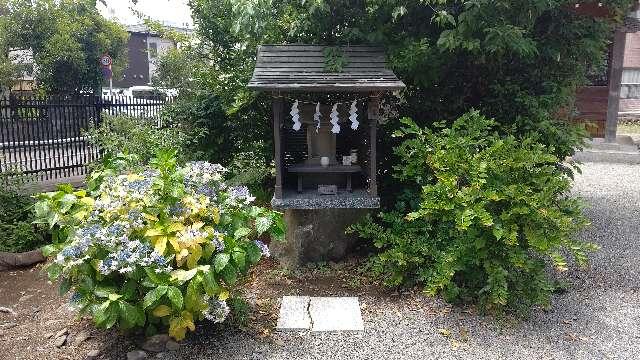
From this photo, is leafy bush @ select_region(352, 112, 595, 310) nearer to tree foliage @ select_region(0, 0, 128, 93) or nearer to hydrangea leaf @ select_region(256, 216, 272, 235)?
hydrangea leaf @ select_region(256, 216, 272, 235)

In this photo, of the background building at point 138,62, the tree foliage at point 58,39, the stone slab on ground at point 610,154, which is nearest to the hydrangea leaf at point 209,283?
the stone slab on ground at point 610,154

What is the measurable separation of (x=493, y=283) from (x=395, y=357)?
3.16ft

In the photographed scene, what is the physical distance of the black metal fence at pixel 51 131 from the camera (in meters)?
7.44

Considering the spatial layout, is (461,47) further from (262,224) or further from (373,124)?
(262,224)

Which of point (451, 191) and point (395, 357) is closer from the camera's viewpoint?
point (395, 357)

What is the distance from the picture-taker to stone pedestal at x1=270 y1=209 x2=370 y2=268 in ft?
17.0

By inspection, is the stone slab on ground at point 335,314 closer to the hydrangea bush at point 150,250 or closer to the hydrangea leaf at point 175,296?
the hydrangea bush at point 150,250

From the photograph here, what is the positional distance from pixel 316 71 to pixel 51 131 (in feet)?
16.4

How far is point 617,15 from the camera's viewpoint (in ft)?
18.7

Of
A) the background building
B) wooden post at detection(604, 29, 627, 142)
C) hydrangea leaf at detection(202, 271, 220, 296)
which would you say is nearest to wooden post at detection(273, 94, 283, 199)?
hydrangea leaf at detection(202, 271, 220, 296)

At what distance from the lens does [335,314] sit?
423 cm

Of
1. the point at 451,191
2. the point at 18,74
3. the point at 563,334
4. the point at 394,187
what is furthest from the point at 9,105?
the point at 18,74

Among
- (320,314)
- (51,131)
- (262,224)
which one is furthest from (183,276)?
(51,131)

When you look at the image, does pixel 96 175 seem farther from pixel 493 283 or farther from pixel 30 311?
pixel 493 283
